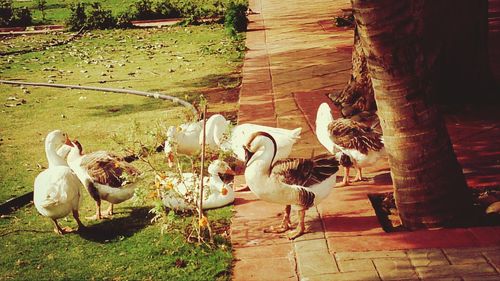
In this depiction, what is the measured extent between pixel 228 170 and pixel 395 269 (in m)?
2.45

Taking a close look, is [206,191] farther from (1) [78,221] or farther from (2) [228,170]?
(1) [78,221]

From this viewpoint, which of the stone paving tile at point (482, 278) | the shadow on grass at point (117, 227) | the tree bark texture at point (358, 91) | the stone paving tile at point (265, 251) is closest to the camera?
the stone paving tile at point (482, 278)

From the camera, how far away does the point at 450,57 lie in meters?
7.63

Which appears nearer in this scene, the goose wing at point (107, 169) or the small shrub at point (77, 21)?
the goose wing at point (107, 169)

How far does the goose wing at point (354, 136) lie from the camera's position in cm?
552

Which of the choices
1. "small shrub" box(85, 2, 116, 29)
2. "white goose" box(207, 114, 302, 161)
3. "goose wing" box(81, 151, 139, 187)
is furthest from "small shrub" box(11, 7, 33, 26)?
"goose wing" box(81, 151, 139, 187)

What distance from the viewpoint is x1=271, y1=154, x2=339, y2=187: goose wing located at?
15.3 ft

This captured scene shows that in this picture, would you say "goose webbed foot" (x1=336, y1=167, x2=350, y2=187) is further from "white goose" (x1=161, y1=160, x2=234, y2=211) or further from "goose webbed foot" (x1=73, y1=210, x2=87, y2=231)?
"goose webbed foot" (x1=73, y1=210, x2=87, y2=231)

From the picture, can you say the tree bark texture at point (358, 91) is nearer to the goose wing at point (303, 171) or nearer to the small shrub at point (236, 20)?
the goose wing at point (303, 171)

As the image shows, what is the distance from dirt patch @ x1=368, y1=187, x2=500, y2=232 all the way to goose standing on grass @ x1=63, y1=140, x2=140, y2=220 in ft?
7.17

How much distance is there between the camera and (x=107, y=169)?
17.5 feet

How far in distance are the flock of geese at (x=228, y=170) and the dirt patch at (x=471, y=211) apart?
438mm

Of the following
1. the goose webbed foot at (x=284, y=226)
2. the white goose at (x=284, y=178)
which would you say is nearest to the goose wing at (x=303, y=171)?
the white goose at (x=284, y=178)

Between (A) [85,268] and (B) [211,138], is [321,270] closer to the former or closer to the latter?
(A) [85,268]
